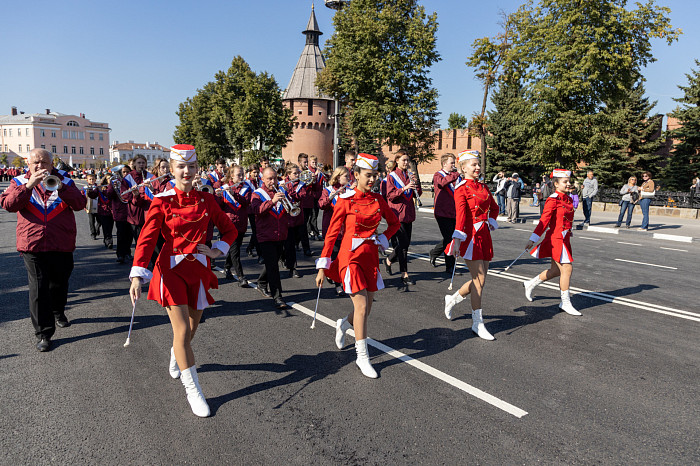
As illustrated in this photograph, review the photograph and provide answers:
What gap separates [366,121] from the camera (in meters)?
30.9

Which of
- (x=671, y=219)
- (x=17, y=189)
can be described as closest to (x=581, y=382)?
(x=17, y=189)

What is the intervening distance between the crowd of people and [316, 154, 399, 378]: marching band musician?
0.03ft

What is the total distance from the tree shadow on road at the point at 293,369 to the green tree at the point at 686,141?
122 feet

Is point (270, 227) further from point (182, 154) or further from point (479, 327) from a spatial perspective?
point (479, 327)

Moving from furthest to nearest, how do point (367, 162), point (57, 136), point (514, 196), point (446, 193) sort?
point (57, 136) < point (514, 196) < point (446, 193) < point (367, 162)

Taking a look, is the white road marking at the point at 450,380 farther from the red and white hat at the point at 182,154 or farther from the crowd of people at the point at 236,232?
the red and white hat at the point at 182,154

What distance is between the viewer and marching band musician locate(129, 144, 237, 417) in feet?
12.1

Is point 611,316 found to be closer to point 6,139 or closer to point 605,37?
point 605,37

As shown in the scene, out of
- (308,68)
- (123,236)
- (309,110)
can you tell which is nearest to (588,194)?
(123,236)

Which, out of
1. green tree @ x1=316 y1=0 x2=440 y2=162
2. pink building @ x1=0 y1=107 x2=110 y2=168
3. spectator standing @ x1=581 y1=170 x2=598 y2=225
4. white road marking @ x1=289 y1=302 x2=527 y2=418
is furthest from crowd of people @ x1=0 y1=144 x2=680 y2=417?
pink building @ x1=0 y1=107 x2=110 y2=168

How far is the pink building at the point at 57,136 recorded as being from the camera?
388 feet

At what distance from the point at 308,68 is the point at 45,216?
64542 mm

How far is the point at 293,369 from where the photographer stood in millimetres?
4531

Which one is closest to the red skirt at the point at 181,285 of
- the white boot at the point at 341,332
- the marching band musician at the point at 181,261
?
the marching band musician at the point at 181,261
